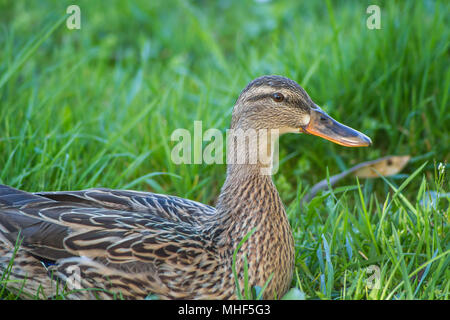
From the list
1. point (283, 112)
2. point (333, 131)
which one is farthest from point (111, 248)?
point (333, 131)

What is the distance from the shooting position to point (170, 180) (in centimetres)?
431

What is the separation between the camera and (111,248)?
299 cm

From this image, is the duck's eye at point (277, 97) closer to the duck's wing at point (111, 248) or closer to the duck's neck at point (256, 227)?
the duck's neck at point (256, 227)

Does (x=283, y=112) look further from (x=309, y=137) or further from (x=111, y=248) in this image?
(x=309, y=137)

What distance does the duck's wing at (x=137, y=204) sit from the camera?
3287mm

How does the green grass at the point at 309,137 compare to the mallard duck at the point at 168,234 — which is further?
the green grass at the point at 309,137

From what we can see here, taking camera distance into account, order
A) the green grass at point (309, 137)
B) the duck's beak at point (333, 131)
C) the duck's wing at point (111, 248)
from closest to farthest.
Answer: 1. the duck's wing at point (111, 248)
2. the duck's beak at point (333, 131)
3. the green grass at point (309, 137)

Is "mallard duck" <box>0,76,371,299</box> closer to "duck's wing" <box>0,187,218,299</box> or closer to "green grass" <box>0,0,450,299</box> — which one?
"duck's wing" <box>0,187,218,299</box>

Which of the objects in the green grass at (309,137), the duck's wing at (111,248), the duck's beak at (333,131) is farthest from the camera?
the green grass at (309,137)

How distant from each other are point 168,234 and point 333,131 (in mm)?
988

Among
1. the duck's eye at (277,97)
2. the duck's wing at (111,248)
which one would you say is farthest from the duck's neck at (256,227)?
the duck's eye at (277,97)

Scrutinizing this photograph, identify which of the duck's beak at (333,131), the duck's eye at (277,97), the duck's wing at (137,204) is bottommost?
the duck's wing at (137,204)

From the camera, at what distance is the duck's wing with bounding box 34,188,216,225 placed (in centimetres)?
329

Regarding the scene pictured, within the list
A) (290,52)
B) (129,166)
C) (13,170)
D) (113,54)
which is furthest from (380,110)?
(113,54)
